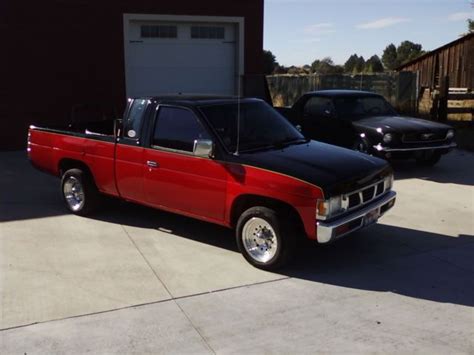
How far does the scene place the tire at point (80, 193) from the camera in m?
7.02

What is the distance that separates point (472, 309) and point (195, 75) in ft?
34.8

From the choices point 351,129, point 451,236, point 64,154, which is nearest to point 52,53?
point 64,154

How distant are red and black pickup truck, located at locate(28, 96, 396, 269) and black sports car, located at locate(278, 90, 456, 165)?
3.79m

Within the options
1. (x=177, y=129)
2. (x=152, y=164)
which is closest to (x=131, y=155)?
(x=152, y=164)

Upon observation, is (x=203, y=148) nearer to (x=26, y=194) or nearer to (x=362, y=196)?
(x=362, y=196)

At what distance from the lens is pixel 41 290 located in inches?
189

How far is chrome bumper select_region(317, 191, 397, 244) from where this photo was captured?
4.85 meters

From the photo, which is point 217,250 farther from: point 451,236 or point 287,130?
point 451,236

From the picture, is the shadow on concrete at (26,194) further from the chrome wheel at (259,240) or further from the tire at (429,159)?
the tire at (429,159)

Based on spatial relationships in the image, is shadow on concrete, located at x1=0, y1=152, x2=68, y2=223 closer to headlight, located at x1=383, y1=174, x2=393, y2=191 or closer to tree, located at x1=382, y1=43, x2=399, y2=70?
headlight, located at x1=383, y1=174, x2=393, y2=191

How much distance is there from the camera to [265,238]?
5262 mm

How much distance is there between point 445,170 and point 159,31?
748 cm

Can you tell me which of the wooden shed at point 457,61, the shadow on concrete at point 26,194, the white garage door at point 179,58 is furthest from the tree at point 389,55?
the shadow on concrete at point 26,194

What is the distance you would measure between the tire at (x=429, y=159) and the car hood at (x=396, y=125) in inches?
21.5
